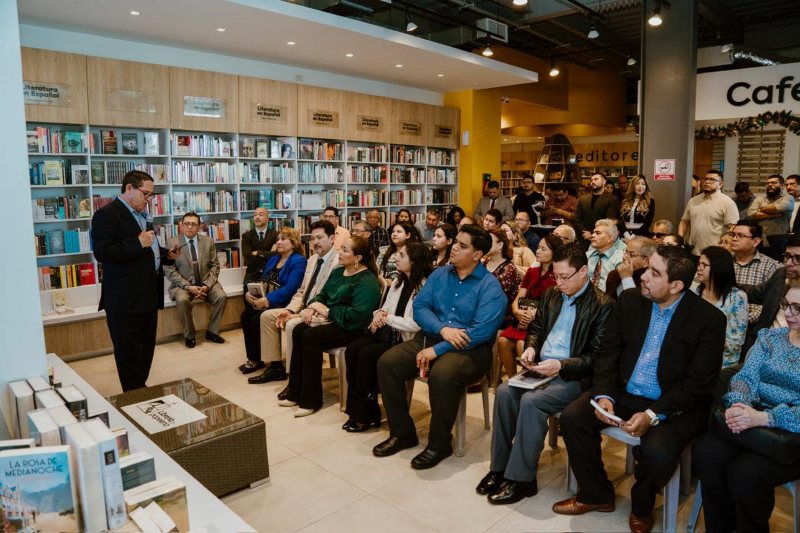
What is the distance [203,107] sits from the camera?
22.1 feet

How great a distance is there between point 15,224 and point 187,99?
15.5 ft

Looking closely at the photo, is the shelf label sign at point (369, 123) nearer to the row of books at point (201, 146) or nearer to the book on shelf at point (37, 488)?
the row of books at point (201, 146)

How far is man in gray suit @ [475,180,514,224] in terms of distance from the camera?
9.11 m

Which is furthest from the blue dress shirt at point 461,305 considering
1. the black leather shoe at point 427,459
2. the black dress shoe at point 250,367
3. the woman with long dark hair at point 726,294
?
the black dress shoe at point 250,367

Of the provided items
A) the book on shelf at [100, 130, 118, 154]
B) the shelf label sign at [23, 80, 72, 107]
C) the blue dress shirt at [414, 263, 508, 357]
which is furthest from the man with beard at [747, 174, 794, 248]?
the shelf label sign at [23, 80, 72, 107]

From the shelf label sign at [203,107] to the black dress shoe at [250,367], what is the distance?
313cm

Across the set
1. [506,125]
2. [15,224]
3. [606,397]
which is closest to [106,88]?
[15,224]

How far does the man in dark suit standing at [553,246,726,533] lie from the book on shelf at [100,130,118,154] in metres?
5.45

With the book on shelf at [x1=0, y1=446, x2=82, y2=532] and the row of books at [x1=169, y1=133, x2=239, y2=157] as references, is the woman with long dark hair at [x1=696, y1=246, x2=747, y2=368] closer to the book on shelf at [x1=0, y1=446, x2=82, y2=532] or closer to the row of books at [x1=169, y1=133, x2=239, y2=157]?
the book on shelf at [x1=0, y1=446, x2=82, y2=532]

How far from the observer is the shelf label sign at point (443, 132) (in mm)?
9602

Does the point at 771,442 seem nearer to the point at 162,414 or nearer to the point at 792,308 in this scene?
the point at 792,308

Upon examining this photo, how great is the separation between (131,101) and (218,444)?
4571 mm

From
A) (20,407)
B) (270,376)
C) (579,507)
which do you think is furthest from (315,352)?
(20,407)

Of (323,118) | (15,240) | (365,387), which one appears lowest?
(365,387)
